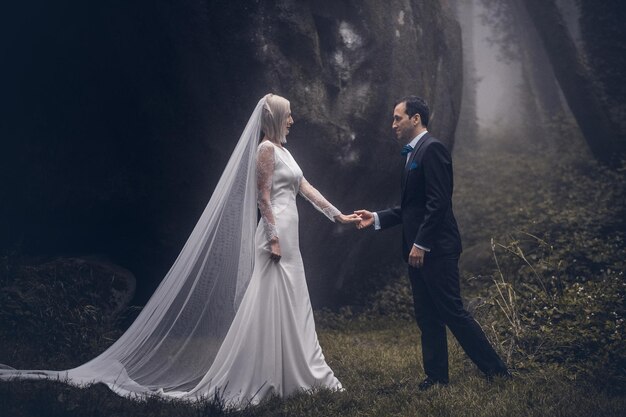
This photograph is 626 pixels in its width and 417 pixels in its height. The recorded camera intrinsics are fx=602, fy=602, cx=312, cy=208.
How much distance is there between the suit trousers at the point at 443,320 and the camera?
17.8 ft

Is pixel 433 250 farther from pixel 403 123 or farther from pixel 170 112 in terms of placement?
pixel 170 112

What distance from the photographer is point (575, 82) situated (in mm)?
11633

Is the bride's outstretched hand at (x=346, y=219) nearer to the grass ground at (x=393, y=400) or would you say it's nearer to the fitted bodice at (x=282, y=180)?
the fitted bodice at (x=282, y=180)

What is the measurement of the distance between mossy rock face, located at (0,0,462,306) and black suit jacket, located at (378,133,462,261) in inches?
88.0

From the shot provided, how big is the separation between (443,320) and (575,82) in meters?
8.03

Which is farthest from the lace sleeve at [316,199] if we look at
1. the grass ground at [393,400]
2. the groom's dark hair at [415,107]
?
the grass ground at [393,400]

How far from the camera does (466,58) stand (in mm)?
23359

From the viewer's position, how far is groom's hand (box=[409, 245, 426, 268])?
17.8 feet

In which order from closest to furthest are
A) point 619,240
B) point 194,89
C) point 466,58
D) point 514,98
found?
point 194,89 < point 619,240 < point 466,58 < point 514,98

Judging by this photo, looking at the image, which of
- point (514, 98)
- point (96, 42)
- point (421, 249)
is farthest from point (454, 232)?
point (514, 98)

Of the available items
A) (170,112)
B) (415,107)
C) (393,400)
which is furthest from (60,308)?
(415,107)

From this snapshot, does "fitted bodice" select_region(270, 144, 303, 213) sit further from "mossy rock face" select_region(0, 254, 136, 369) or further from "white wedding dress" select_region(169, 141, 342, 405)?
"mossy rock face" select_region(0, 254, 136, 369)

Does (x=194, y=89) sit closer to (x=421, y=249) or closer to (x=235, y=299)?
(x=235, y=299)

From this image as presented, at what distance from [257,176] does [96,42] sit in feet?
10.6
